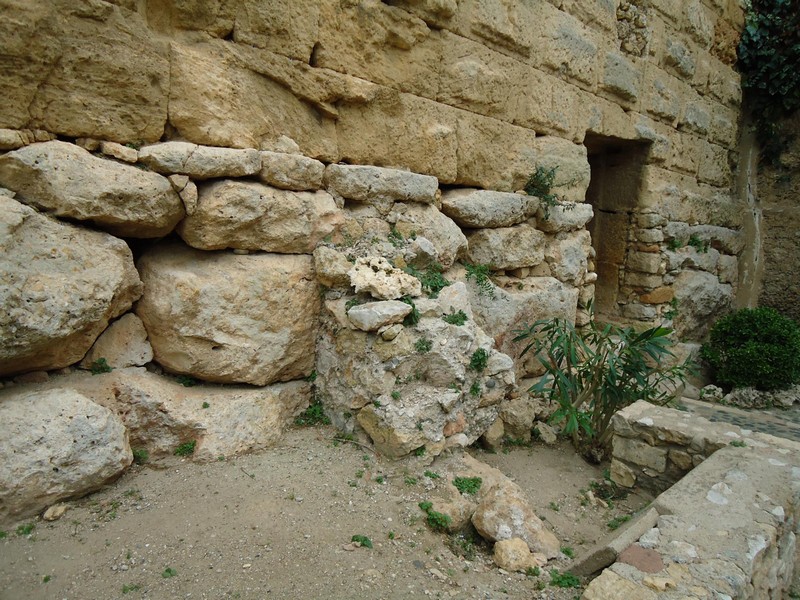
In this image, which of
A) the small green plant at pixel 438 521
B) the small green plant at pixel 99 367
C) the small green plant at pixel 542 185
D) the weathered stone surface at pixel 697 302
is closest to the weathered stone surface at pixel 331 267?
the small green plant at pixel 99 367

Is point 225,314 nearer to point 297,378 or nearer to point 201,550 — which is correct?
point 297,378

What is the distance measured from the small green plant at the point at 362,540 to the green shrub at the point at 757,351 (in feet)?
15.5

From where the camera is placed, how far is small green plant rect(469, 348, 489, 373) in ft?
10.0

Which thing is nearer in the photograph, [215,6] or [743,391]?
[215,6]

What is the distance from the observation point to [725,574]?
2004mm

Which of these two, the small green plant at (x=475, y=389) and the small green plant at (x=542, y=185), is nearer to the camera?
the small green plant at (x=475, y=389)

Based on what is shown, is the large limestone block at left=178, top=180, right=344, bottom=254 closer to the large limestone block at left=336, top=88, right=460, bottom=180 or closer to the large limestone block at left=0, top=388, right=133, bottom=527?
the large limestone block at left=336, top=88, right=460, bottom=180

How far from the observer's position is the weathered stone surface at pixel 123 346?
2600 mm

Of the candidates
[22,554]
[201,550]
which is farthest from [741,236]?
[22,554]

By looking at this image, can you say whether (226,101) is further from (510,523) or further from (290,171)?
(510,523)

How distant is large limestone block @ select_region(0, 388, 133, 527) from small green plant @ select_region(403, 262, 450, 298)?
1.83 metres

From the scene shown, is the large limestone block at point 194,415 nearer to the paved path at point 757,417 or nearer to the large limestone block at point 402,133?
the large limestone block at point 402,133

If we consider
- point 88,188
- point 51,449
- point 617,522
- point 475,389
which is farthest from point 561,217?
point 51,449

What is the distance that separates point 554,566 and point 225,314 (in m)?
2.03
